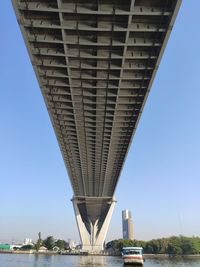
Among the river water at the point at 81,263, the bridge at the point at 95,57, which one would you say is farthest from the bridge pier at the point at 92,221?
the bridge at the point at 95,57

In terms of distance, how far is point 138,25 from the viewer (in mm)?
22547

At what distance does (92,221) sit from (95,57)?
112730mm

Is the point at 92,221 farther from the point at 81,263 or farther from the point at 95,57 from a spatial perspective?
the point at 95,57

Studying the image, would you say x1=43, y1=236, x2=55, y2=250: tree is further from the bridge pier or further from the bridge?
the bridge

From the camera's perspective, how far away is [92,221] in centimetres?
13000

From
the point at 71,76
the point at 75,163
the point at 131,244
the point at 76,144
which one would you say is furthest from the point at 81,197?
the point at 71,76

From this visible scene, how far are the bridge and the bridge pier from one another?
53129mm

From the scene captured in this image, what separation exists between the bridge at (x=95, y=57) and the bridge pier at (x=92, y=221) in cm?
5313

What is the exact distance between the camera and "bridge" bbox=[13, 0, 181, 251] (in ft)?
68.2

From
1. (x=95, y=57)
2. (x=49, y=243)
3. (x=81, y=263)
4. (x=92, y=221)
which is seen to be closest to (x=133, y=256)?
(x=81, y=263)

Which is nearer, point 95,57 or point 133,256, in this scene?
point 95,57

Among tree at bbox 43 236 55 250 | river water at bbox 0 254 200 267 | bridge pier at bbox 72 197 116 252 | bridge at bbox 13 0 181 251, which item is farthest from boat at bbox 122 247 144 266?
tree at bbox 43 236 55 250

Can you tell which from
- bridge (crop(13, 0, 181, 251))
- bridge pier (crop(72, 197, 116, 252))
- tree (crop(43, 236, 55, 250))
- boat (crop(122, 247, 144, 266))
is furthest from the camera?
tree (crop(43, 236, 55, 250))

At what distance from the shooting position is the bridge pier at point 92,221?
9675 cm
